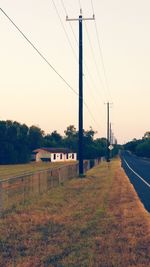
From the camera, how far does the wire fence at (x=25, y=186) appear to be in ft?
60.8

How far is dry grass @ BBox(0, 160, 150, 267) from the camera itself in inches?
387

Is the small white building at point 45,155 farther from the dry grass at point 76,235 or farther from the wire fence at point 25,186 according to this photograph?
the dry grass at point 76,235

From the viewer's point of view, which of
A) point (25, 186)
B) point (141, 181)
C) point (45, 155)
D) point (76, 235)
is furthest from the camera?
point (45, 155)

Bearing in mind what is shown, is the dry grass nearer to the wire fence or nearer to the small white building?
the wire fence

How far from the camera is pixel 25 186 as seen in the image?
21766mm

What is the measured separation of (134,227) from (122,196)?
9.78 m

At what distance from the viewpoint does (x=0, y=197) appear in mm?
16734

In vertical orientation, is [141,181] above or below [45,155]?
below

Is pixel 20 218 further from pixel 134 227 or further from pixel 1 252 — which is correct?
pixel 1 252

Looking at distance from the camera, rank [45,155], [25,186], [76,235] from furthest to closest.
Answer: [45,155] → [25,186] → [76,235]

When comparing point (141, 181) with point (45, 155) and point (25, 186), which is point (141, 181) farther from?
point (45, 155)

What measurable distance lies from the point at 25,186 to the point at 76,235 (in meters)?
9.53

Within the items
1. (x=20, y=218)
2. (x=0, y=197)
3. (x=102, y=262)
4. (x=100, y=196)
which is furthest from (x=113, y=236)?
(x=100, y=196)

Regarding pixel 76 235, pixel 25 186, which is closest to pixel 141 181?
pixel 25 186
